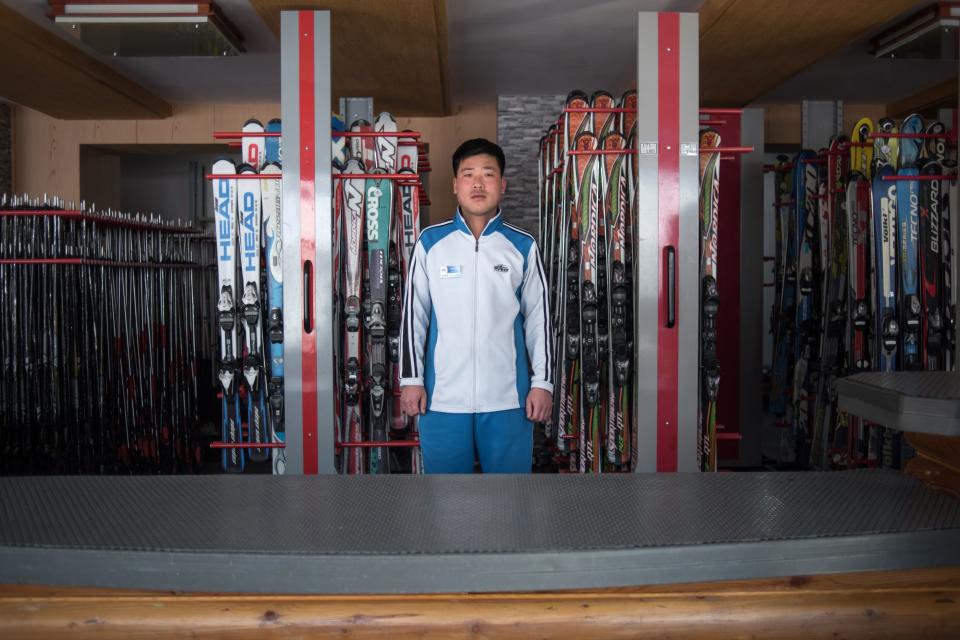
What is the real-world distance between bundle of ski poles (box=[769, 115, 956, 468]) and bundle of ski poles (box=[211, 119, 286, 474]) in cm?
269

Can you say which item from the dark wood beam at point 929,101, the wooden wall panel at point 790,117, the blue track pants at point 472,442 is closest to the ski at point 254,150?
the blue track pants at point 472,442

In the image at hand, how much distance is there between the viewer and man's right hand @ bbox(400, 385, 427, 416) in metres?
2.44

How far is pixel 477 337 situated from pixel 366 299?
1507 millimetres

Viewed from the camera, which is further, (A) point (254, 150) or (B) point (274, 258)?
A: (A) point (254, 150)

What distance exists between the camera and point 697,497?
140cm

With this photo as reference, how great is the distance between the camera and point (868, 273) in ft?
13.7

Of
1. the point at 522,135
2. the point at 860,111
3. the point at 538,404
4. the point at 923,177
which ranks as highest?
the point at 860,111

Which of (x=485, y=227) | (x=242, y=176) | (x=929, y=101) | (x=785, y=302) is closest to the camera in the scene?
(x=485, y=227)

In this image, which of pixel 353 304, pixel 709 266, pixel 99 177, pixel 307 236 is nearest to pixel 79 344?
pixel 353 304

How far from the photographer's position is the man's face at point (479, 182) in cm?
238

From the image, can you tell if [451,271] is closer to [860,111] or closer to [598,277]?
[598,277]

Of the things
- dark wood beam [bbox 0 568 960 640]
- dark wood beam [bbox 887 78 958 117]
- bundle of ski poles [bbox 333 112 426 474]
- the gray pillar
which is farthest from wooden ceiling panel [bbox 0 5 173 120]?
dark wood beam [bbox 887 78 958 117]

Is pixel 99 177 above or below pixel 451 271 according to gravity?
above

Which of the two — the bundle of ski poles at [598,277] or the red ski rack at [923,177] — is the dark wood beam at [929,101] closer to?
the red ski rack at [923,177]
